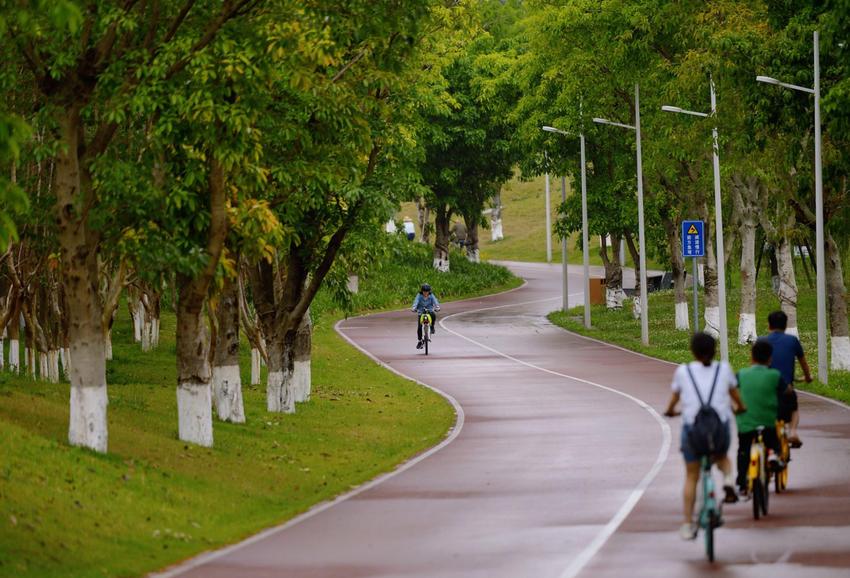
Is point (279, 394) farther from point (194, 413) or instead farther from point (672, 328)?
point (672, 328)

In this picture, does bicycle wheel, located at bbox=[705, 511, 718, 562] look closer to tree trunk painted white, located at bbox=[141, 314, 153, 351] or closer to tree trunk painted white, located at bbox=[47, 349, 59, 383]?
tree trunk painted white, located at bbox=[47, 349, 59, 383]

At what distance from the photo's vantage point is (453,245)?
112375mm

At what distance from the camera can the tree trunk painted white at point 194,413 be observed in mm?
23750

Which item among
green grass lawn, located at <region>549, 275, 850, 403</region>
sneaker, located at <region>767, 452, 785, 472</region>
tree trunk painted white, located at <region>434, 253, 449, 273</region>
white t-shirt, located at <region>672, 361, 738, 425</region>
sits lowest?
green grass lawn, located at <region>549, 275, 850, 403</region>

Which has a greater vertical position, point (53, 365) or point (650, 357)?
point (53, 365)

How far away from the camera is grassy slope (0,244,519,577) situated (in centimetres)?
1540

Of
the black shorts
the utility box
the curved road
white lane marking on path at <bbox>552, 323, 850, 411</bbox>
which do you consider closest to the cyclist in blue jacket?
white lane marking on path at <bbox>552, 323, 850, 411</bbox>

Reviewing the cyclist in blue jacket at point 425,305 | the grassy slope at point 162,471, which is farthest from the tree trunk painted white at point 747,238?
the grassy slope at point 162,471

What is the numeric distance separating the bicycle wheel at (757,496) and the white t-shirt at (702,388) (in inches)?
78.0

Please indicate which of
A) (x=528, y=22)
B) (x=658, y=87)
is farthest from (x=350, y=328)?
(x=658, y=87)

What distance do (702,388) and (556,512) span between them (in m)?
3.77

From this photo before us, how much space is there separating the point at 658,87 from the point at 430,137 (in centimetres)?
3120

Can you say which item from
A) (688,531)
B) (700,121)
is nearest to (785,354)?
(688,531)

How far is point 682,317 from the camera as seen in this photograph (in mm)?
56719
